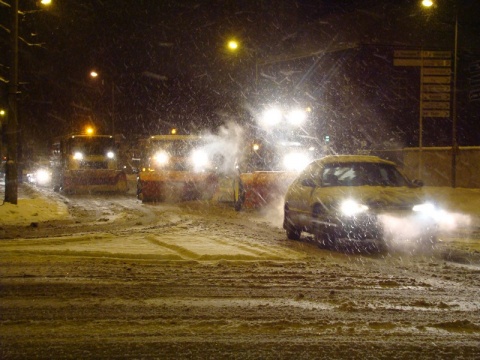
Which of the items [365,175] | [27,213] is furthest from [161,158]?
[365,175]

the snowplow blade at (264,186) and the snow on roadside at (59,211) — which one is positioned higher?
the snowplow blade at (264,186)

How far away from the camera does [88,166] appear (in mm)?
30422

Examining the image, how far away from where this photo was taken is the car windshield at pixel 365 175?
39.3 ft

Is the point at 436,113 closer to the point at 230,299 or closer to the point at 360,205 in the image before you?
the point at 360,205

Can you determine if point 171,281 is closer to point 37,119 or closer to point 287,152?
point 287,152

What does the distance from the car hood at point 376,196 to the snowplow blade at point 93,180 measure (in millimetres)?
18819

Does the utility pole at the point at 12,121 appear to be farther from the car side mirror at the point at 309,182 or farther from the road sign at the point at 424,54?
the road sign at the point at 424,54

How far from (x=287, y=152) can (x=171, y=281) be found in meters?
12.0

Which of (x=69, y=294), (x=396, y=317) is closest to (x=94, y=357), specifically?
(x=69, y=294)

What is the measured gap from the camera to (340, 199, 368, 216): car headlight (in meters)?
10.6

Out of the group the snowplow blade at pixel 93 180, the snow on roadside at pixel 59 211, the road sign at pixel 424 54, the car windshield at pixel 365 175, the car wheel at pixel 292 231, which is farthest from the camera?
the snowplow blade at pixel 93 180

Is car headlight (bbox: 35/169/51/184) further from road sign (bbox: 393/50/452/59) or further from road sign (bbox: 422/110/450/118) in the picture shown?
road sign (bbox: 422/110/450/118)

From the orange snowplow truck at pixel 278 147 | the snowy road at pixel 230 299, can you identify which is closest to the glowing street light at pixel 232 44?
the orange snowplow truck at pixel 278 147

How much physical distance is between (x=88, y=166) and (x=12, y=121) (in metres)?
13.0
